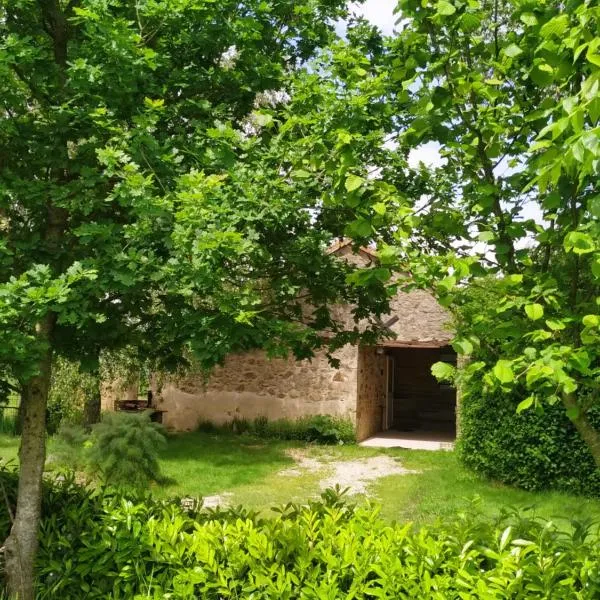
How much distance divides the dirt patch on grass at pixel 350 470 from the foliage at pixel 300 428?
4.33ft

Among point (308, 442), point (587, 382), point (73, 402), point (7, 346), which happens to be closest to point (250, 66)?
point (7, 346)

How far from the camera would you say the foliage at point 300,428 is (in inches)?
577

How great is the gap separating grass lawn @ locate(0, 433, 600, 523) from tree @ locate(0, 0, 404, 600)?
4.23 meters

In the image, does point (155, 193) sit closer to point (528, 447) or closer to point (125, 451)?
point (125, 451)

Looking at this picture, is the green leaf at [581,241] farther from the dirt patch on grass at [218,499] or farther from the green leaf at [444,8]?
the dirt patch on grass at [218,499]

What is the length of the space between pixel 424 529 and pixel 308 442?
1126 centimetres

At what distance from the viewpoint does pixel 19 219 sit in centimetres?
493

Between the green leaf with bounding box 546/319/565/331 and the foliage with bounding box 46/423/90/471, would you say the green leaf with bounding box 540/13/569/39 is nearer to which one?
the green leaf with bounding box 546/319/565/331

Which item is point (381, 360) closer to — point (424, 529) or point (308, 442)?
point (308, 442)

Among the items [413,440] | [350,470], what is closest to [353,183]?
[350,470]

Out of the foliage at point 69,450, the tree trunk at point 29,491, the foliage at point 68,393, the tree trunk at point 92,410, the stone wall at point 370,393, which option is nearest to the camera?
the tree trunk at point 29,491

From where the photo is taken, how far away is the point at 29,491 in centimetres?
458

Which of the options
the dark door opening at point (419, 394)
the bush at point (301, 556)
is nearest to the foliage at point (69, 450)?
the bush at point (301, 556)

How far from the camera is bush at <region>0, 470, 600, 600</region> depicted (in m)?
3.30
